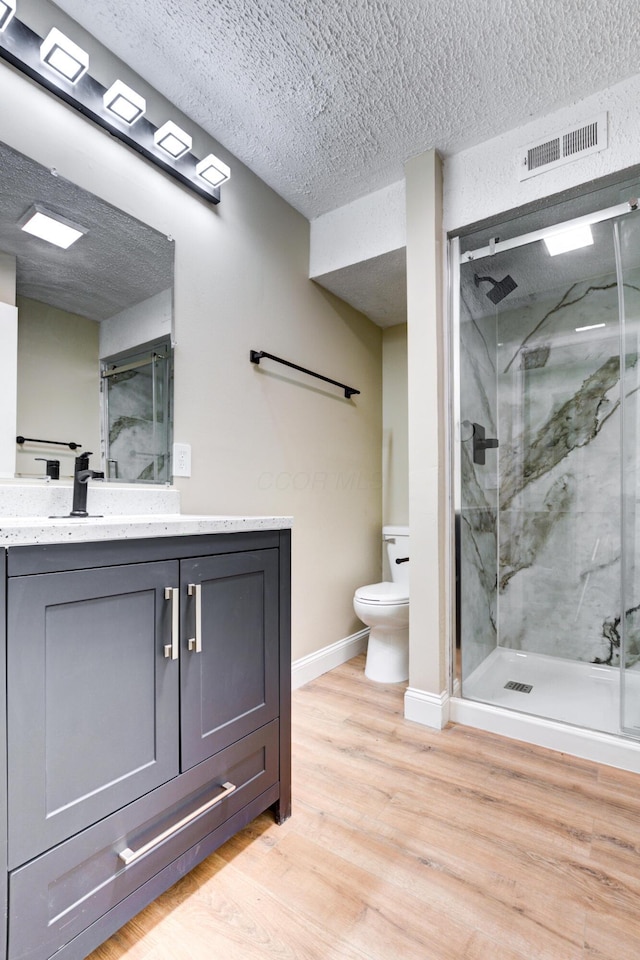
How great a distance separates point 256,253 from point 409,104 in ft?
2.75

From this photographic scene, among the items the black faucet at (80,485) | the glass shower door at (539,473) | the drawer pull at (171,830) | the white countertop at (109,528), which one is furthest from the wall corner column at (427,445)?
the black faucet at (80,485)

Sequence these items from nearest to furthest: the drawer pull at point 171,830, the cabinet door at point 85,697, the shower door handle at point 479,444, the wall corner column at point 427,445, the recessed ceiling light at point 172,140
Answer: the cabinet door at point 85,697, the drawer pull at point 171,830, the recessed ceiling light at point 172,140, the wall corner column at point 427,445, the shower door handle at point 479,444

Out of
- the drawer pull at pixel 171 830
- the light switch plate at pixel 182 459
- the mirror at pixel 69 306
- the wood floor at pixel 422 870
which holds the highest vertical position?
the mirror at pixel 69 306

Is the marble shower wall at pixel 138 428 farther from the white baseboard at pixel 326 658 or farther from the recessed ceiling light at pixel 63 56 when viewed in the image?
the white baseboard at pixel 326 658

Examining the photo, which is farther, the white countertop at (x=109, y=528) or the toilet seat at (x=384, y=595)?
the toilet seat at (x=384, y=595)

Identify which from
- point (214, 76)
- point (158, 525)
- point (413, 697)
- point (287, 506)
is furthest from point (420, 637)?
point (214, 76)

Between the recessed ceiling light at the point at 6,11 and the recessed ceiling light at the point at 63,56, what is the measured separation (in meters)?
0.09

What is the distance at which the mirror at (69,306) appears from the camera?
136cm

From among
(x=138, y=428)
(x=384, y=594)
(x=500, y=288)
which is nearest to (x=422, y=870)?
(x=384, y=594)

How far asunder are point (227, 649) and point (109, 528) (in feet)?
1.52

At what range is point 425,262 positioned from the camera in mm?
2045

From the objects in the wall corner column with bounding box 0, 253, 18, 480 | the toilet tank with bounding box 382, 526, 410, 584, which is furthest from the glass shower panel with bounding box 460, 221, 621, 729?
the wall corner column with bounding box 0, 253, 18, 480

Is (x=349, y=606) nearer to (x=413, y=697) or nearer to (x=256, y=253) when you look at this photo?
(x=413, y=697)

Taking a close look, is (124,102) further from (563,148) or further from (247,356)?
(563,148)
